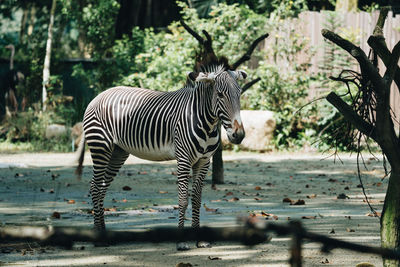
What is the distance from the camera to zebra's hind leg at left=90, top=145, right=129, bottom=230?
23.8ft

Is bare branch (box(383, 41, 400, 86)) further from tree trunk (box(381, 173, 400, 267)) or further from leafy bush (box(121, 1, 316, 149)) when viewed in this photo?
leafy bush (box(121, 1, 316, 149))

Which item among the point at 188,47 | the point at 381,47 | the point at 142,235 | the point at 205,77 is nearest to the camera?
the point at 142,235

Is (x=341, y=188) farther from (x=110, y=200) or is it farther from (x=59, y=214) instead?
(x=59, y=214)

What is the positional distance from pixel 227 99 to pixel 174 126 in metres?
0.87

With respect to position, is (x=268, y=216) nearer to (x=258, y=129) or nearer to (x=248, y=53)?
(x=248, y=53)

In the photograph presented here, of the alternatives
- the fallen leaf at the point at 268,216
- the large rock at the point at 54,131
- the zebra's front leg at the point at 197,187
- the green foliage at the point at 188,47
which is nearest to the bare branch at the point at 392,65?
the zebra's front leg at the point at 197,187

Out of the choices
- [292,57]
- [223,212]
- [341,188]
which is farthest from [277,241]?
[292,57]

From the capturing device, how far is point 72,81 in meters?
21.9

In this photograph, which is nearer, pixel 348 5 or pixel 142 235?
A: pixel 142 235

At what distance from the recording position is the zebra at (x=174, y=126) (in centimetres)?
669

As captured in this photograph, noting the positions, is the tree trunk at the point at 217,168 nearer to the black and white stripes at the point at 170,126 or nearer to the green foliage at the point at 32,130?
the black and white stripes at the point at 170,126

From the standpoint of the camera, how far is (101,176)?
7469 millimetres

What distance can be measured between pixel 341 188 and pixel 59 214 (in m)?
5.45

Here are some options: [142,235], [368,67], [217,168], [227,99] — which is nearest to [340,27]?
[217,168]
